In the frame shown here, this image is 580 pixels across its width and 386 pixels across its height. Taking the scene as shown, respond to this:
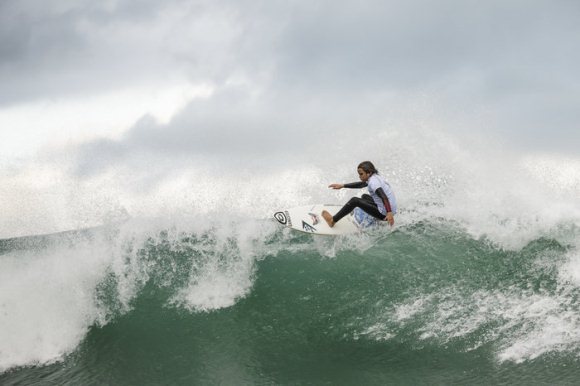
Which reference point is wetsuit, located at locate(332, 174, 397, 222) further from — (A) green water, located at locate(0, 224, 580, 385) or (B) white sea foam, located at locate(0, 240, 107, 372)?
(B) white sea foam, located at locate(0, 240, 107, 372)

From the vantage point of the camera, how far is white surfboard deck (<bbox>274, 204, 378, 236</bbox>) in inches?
333

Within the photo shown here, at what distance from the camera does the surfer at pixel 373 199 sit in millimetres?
7527

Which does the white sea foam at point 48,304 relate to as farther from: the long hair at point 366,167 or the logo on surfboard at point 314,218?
the long hair at point 366,167

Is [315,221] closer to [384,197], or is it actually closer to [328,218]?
[328,218]

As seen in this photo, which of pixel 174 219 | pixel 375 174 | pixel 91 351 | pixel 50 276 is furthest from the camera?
pixel 174 219

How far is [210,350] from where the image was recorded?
657 cm

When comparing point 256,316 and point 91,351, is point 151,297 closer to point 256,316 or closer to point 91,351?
point 91,351

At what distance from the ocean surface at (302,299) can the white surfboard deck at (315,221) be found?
210 millimetres

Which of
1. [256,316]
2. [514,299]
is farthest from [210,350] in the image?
[514,299]

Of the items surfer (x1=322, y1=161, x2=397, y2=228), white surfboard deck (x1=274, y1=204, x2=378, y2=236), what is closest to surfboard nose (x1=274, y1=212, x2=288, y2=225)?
white surfboard deck (x1=274, y1=204, x2=378, y2=236)

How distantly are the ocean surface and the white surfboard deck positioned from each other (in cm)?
21

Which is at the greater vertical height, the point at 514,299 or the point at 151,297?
the point at 151,297

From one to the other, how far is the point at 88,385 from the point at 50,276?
281 cm

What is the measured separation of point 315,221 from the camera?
8.60 meters
